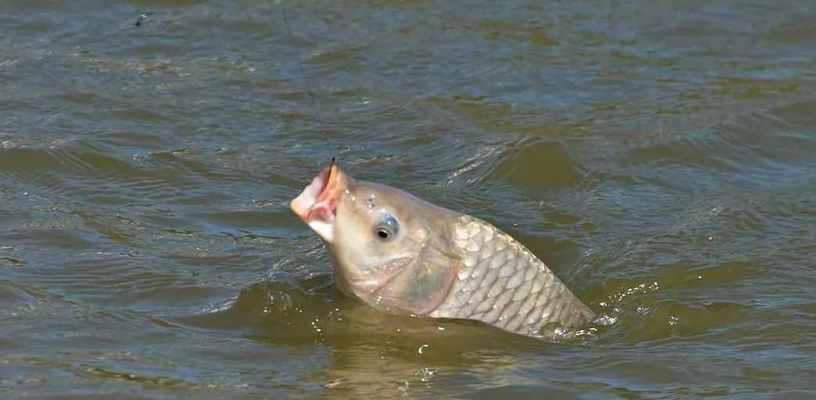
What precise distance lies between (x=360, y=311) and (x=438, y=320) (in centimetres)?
30

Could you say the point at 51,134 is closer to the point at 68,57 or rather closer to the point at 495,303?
the point at 68,57

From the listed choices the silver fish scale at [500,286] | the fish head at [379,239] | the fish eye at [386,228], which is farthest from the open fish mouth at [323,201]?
the silver fish scale at [500,286]

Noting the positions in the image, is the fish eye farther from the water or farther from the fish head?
the water

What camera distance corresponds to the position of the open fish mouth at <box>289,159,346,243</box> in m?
5.44

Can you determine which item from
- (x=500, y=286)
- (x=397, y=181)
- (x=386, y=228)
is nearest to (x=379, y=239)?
(x=386, y=228)

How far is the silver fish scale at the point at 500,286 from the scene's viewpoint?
564cm

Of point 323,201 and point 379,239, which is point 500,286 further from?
point 323,201

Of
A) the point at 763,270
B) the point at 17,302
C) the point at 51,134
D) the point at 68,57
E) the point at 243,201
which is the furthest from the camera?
the point at 68,57

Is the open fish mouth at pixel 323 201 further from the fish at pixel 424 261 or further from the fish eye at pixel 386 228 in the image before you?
the fish eye at pixel 386 228

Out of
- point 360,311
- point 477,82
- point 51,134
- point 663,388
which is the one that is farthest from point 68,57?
point 663,388

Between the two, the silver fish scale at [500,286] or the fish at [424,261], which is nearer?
the fish at [424,261]

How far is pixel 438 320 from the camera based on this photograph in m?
5.74

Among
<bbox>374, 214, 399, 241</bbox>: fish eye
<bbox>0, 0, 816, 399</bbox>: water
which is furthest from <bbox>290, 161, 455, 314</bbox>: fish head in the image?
<bbox>0, 0, 816, 399</bbox>: water

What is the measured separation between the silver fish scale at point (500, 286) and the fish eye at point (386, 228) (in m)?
0.19
